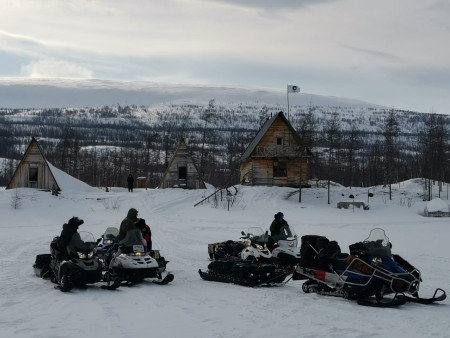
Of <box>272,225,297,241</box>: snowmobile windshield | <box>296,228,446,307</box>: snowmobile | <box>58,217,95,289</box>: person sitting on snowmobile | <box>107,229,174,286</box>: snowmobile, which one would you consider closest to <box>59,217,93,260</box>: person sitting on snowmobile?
<box>58,217,95,289</box>: person sitting on snowmobile

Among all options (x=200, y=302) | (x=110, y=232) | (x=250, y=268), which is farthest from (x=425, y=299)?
(x=110, y=232)

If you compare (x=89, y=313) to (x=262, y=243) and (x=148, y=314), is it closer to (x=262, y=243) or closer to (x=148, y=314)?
(x=148, y=314)

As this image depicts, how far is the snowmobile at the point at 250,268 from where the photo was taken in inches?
614

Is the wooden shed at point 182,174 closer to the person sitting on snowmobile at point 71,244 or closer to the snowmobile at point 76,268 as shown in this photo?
the snowmobile at point 76,268

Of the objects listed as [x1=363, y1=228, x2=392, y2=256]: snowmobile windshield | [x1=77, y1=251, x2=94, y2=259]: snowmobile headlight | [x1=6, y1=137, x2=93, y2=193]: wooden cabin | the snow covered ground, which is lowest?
the snow covered ground

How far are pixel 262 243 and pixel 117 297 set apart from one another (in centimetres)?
567

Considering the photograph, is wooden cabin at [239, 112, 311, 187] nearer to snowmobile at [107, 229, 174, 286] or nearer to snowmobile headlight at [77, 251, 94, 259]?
snowmobile at [107, 229, 174, 286]

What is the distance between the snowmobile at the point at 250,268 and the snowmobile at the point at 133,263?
1.52m

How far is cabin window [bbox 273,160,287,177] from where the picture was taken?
54625 mm

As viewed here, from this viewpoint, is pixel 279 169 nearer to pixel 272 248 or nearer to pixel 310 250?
pixel 272 248

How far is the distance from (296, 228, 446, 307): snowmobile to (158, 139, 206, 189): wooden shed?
43074mm

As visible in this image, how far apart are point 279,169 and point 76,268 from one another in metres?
41.4

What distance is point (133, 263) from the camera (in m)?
15.5

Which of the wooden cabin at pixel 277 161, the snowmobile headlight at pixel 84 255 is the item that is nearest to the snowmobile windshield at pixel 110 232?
the snowmobile headlight at pixel 84 255
